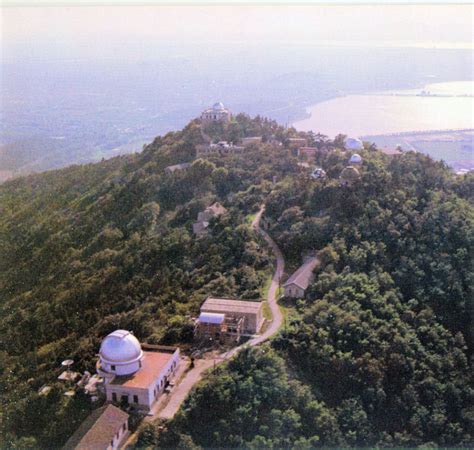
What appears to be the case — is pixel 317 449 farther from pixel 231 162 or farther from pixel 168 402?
pixel 231 162

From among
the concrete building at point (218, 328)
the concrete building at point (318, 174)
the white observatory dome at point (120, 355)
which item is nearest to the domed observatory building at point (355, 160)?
the concrete building at point (318, 174)

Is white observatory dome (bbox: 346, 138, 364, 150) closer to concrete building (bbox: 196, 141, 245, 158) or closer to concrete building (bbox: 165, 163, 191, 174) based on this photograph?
concrete building (bbox: 196, 141, 245, 158)

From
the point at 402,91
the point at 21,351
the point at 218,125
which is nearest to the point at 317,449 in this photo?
the point at 21,351

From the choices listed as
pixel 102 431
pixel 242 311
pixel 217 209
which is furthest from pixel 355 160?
pixel 102 431

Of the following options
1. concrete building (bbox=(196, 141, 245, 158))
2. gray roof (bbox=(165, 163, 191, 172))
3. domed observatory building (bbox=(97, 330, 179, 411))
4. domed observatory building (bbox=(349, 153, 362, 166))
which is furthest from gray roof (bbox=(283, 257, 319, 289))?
concrete building (bbox=(196, 141, 245, 158))

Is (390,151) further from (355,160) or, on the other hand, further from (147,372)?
(147,372)
